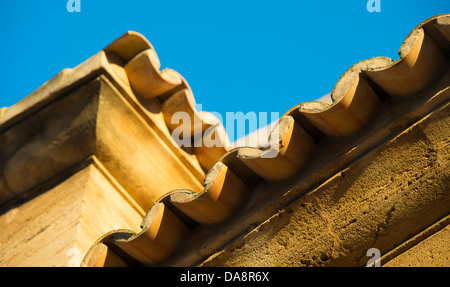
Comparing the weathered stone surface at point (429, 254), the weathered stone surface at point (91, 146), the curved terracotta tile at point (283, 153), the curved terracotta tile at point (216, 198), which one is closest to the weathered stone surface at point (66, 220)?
the weathered stone surface at point (91, 146)

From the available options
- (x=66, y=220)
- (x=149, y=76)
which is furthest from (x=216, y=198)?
(x=149, y=76)

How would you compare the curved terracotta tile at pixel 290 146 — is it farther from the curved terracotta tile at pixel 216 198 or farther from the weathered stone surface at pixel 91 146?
the weathered stone surface at pixel 91 146

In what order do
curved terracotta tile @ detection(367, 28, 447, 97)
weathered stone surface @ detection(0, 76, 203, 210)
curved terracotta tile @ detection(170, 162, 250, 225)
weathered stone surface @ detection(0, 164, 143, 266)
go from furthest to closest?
weathered stone surface @ detection(0, 76, 203, 210), weathered stone surface @ detection(0, 164, 143, 266), curved terracotta tile @ detection(170, 162, 250, 225), curved terracotta tile @ detection(367, 28, 447, 97)

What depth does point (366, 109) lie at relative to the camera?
10.4 feet

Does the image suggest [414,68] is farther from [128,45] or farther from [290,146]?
[128,45]

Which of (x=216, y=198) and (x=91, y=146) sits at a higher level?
(x=91, y=146)

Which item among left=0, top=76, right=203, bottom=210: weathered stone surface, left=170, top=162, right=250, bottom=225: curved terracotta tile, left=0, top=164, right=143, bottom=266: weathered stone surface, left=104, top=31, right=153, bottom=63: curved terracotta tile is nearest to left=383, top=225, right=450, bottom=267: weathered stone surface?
left=170, top=162, right=250, bottom=225: curved terracotta tile

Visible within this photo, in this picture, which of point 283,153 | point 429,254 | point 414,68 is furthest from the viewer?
point 283,153

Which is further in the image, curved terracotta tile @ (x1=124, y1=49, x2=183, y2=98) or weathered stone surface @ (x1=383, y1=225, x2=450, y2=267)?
curved terracotta tile @ (x1=124, y1=49, x2=183, y2=98)

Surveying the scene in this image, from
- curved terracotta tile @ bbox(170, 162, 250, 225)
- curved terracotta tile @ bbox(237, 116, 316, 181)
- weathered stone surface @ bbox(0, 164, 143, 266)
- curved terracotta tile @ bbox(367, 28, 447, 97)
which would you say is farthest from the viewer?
weathered stone surface @ bbox(0, 164, 143, 266)

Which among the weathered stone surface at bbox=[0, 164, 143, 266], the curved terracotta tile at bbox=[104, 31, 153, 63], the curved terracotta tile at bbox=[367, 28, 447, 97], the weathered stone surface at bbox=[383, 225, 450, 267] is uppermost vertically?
the curved terracotta tile at bbox=[104, 31, 153, 63]

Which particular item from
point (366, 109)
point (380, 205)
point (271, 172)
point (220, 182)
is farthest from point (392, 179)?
point (220, 182)

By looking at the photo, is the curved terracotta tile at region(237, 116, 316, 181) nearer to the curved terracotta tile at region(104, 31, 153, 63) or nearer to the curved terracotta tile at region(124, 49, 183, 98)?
the curved terracotta tile at region(124, 49, 183, 98)
